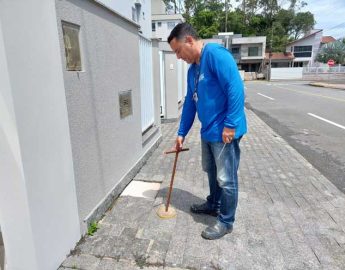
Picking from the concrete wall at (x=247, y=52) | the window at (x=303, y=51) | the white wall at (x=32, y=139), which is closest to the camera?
the white wall at (x=32, y=139)

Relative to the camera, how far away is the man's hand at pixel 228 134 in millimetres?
2396

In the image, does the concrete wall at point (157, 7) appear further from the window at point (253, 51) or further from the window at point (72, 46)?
the window at point (72, 46)

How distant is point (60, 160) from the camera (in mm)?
2256

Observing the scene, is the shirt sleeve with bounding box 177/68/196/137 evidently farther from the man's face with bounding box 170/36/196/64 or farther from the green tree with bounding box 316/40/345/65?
the green tree with bounding box 316/40/345/65

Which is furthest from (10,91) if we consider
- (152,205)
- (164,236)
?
(152,205)

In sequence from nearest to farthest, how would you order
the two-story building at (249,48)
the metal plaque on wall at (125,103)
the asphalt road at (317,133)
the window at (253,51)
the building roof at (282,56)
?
1. the metal plaque on wall at (125,103)
2. the asphalt road at (317,133)
3. the two-story building at (249,48)
4. the window at (253,51)
5. the building roof at (282,56)

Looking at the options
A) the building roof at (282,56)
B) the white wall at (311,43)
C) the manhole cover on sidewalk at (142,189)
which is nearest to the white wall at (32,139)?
the manhole cover on sidewalk at (142,189)

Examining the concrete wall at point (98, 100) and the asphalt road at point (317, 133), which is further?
the asphalt road at point (317, 133)

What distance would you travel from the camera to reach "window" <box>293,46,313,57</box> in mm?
55844

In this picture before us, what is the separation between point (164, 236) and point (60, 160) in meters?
1.22

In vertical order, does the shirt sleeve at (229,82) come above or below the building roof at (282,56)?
below

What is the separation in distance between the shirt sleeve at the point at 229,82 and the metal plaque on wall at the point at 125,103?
5.25 ft

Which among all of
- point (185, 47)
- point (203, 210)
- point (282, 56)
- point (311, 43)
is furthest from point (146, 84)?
point (311, 43)

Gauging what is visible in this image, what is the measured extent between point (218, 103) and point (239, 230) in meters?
1.31
